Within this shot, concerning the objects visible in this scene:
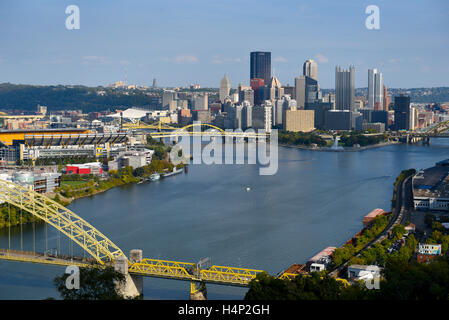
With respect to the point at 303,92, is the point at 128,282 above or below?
below

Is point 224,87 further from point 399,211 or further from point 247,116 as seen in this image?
point 399,211

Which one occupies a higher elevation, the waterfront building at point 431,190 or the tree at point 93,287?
the tree at point 93,287

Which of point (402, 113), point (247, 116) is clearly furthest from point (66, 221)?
point (402, 113)

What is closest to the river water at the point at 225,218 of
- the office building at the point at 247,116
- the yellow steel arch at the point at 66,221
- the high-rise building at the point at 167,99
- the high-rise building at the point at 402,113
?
the yellow steel arch at the point at 66,221

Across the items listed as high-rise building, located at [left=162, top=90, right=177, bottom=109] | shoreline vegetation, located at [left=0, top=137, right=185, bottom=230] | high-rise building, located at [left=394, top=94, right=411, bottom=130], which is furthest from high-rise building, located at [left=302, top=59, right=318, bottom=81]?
shoreline vegetation, located at [left=0, top=137, right=185, bottom=230]

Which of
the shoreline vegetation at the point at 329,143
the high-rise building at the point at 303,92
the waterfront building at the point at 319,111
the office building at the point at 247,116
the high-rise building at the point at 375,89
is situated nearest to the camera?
the shoreline vegetation at the point at 329,143

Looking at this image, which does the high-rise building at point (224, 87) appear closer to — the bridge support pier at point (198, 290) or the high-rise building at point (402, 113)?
the high-rise building at point (402, 113)

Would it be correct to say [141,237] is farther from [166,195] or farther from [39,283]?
[166,195]
